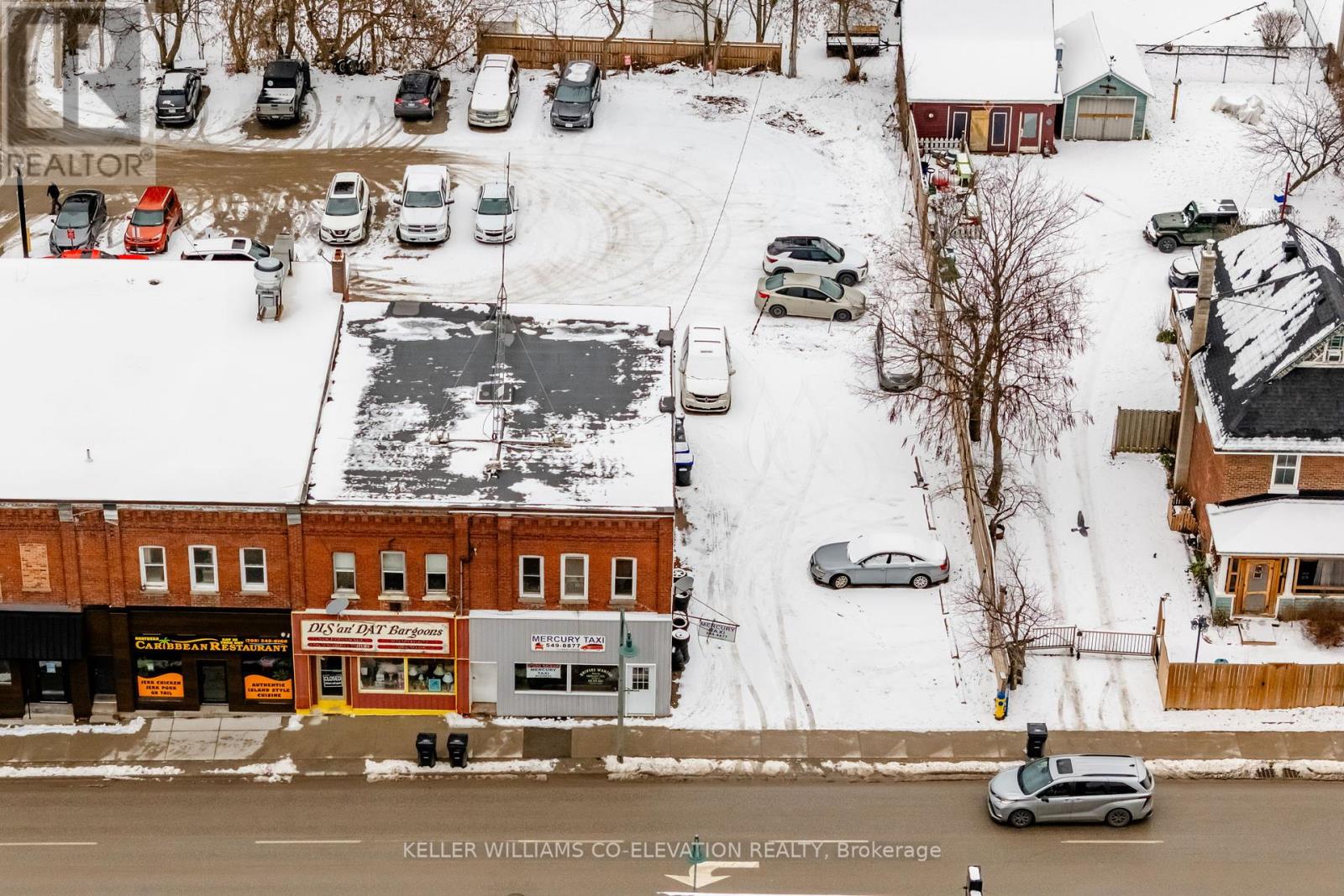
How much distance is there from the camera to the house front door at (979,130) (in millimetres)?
86625

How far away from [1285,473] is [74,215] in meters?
44.0

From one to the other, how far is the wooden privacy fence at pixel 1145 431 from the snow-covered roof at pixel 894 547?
854cm

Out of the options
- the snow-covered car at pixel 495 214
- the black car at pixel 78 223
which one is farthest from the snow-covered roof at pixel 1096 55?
the black car at pixel 78 223

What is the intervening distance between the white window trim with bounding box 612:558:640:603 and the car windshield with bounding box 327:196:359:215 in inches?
1092

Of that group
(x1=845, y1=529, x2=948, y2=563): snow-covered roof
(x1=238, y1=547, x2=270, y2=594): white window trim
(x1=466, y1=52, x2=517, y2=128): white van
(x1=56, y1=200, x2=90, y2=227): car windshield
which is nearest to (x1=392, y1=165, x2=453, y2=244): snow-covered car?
(x1=466, y1=52, x2=517, y2=128): white van

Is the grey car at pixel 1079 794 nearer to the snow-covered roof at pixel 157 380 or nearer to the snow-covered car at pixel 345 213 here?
the snow-covered roof at pixel 157 380

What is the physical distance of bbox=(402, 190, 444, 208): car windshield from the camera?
79688mm

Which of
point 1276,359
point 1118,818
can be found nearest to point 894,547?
point 1118,818

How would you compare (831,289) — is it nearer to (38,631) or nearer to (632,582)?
(632,582)

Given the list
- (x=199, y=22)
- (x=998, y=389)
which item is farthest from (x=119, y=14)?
(x=998, y=389)

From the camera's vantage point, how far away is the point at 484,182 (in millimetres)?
83812

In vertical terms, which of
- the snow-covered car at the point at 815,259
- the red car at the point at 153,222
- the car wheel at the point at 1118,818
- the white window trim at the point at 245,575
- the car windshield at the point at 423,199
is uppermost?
the car windshield at the point at 423,199

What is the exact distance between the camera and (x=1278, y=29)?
9381cm

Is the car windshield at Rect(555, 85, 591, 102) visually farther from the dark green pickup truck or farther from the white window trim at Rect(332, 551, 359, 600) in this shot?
the white window trim at Rect(332, 551, 359, 600)
